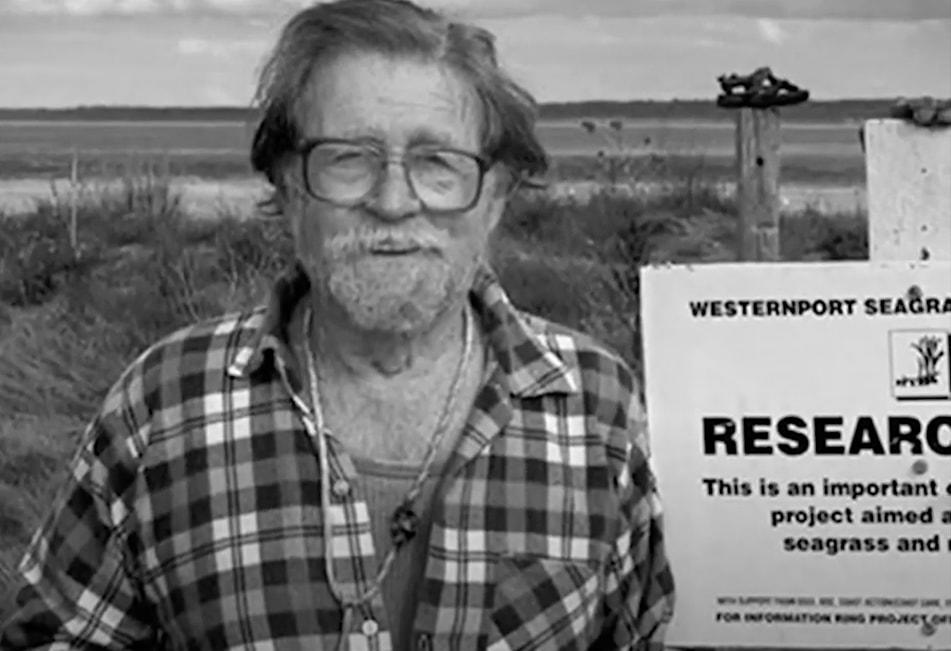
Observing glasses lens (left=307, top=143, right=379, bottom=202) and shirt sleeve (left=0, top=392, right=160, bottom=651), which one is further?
shirt sleeve (left=0, top=392, right=160, bottom=651)

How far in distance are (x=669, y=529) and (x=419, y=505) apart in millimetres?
732

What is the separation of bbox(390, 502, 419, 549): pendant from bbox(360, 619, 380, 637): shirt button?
0.28ft

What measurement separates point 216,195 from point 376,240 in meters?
5.53

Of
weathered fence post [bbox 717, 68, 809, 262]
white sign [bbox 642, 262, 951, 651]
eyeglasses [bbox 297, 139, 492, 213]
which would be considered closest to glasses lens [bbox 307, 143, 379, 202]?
eyeglasses [bbox 297, 139, 492, 213]

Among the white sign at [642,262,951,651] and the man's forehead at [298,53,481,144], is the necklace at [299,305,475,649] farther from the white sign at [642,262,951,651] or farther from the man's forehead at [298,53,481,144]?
the white sign at [642,262,951,651]

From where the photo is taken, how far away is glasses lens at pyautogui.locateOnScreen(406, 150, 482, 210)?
7.44 ft

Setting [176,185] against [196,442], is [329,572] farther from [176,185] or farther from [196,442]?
[176,185]

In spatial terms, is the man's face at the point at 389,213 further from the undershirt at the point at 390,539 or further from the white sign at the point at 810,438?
the white sign at the point at 810,438

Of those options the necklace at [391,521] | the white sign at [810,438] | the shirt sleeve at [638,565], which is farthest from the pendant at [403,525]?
the white sign at [810,438]

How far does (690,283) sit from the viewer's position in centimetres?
300

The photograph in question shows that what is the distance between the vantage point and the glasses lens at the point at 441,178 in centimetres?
227

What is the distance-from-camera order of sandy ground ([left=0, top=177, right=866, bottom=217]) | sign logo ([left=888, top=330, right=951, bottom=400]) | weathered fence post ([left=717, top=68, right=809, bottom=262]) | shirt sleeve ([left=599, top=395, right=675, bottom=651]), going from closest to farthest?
shirt sleeve ([left=599, top=395, right=675, bottom=651]) → sign logo ([left=888, top=330, right=951, bottom=400]) → weathered fence post ([left=717, top=68, right=809, bottom=262]) → sandy ground ([left=0, top=177, right=866, bottom=217])

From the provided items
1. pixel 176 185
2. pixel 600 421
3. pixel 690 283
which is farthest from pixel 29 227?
pixel 600 421

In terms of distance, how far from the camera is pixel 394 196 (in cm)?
225
